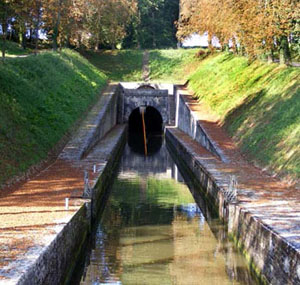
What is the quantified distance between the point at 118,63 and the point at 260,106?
29639 mm

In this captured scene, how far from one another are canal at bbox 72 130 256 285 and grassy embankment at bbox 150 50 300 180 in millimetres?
3117

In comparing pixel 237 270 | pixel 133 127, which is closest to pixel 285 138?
pixel 237 270

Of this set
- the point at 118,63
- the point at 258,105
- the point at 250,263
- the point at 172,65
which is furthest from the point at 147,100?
the point at 250,263

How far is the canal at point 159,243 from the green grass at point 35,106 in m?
3.26

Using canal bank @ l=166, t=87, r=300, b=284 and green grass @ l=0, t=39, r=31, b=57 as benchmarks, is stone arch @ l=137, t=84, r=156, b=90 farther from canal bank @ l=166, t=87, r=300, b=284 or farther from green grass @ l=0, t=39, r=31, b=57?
canal bank @ l=166, t=87, r=300, b=284

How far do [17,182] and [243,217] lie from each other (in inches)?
267

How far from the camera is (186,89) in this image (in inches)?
1697

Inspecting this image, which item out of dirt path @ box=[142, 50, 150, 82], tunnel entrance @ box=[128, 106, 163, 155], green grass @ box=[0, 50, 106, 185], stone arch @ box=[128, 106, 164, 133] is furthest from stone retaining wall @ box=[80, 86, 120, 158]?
stone arch @ box=[128, 106, 164, 133]

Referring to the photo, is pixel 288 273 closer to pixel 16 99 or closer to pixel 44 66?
pixel 16 99

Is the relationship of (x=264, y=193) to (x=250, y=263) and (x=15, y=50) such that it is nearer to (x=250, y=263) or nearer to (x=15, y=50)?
(x=250, y=263)

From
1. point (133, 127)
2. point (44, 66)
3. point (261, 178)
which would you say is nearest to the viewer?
point (261, 178)

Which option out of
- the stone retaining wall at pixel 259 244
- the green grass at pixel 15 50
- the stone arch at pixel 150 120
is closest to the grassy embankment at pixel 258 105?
the stone retaining wall at pixel 259 244

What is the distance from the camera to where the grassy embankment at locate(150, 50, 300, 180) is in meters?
17.5

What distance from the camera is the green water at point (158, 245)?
10.1 m
